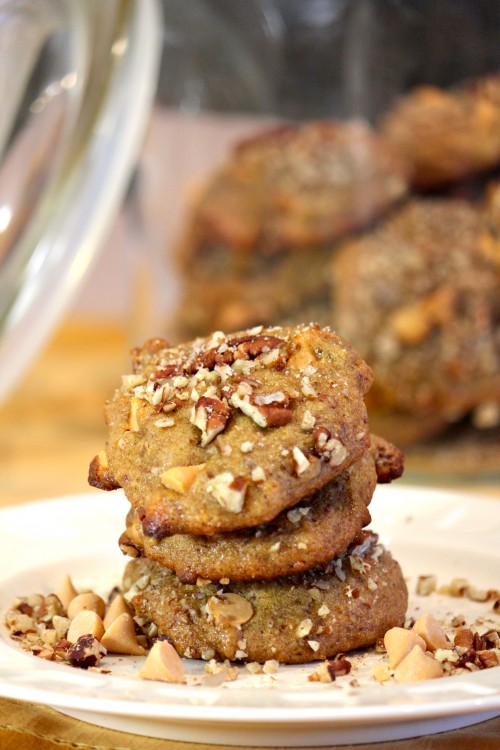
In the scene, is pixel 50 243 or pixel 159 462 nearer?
pixel 159 462

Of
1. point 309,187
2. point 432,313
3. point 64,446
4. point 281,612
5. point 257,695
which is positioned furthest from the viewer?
point 64,446

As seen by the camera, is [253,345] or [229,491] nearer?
[229,491]

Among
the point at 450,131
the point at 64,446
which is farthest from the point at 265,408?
the point at 64,446

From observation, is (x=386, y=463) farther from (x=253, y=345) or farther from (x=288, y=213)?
(x=288, y=213)

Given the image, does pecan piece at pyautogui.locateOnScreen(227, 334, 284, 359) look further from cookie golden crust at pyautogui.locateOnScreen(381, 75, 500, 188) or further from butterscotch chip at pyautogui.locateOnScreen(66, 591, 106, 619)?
cookie golden crust at pyautogui.locateOnScreen(381, 75, 500, 188)

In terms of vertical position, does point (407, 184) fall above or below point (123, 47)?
below

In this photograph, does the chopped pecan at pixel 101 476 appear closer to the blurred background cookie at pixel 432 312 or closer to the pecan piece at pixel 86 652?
the pecan piece at pixel 86 652

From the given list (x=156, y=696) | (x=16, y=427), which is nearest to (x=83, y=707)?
(x=156, y=696)

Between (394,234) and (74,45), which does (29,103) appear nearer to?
(74,45)
